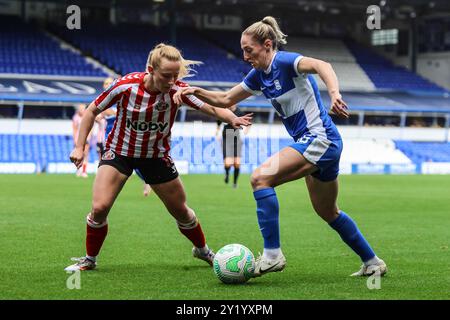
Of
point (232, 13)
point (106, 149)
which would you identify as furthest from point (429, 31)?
point (106, 149)

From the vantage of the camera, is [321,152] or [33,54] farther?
[33,54]

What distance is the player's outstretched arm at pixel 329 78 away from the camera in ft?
21.3

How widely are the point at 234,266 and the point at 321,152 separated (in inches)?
46.9

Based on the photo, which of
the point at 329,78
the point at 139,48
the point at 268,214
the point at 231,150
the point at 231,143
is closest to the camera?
the point at 329,78

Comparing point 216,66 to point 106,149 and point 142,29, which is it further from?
point 106,149

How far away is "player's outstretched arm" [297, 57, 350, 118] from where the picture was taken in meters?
6.50

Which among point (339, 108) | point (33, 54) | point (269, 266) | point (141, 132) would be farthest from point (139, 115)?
point (33, 54)

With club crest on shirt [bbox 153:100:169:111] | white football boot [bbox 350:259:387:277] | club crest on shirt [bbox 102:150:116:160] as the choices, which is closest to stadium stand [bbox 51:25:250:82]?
club crest on shirt [bbox 102:150:116:160]

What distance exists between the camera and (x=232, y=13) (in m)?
48.9

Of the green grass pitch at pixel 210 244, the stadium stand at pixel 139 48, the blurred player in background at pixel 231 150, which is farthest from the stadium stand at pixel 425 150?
the green grass pitch at pixel 210 244

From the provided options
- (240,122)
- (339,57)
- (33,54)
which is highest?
(240,122)

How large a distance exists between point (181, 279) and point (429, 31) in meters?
45.4

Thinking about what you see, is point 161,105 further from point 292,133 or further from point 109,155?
point 292,133

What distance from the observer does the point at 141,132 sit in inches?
303
